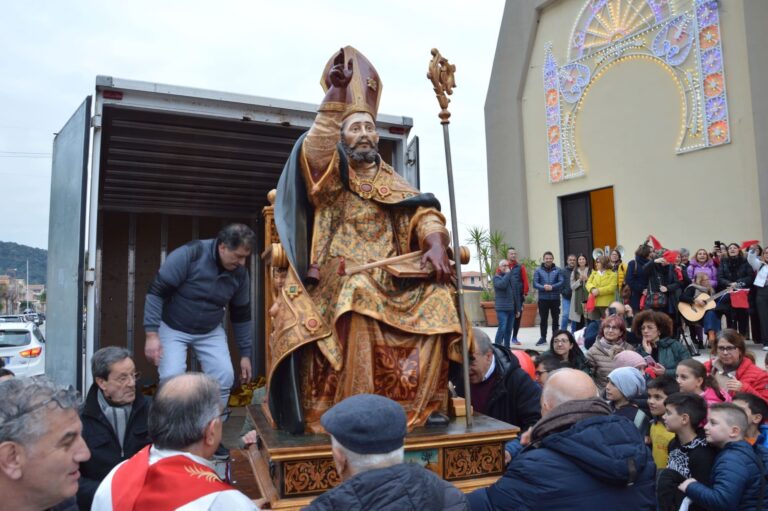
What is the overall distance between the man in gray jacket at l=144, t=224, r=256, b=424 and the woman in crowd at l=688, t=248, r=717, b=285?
23.7 ft

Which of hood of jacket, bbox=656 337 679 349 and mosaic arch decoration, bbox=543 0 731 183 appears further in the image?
mosaic arch decoration, bbox=543 0 731 183

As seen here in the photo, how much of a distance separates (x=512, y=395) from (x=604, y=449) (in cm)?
178

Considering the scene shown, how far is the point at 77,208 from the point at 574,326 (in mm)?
7991

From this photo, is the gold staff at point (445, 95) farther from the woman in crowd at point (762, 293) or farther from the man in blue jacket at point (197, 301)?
the woman in crowd at point (762, 293)

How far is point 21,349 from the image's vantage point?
975cm

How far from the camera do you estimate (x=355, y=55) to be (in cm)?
391

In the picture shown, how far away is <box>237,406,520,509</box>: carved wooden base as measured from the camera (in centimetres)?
277

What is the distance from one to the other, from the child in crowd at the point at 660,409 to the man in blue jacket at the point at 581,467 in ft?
5.09

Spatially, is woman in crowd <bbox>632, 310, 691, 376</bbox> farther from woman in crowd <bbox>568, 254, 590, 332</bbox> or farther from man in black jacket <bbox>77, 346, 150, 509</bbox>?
woman in crowd <bbox>568, 254, 590, 332</bbox>

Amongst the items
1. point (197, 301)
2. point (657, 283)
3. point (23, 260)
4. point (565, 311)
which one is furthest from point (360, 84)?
point (23, 260)

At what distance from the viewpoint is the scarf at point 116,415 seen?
8.95 feet

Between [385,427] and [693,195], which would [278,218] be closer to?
[385,427]

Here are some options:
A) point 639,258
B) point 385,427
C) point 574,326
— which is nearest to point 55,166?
point 385,427

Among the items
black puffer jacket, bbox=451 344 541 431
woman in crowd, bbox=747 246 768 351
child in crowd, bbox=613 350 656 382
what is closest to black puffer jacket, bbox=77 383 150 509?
black puffer jacket, bbox=451 344 541 431
